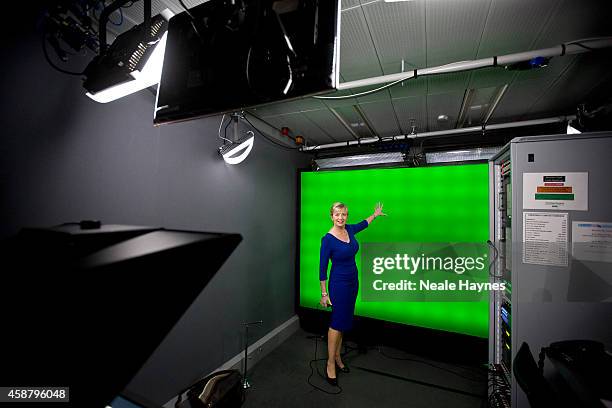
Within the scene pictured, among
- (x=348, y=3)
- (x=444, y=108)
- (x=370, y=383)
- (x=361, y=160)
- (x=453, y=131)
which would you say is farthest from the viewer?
(x=361, y=160)

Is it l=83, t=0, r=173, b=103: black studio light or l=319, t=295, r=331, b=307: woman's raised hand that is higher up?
l=83, t=0, r=173, b=103: black studio light

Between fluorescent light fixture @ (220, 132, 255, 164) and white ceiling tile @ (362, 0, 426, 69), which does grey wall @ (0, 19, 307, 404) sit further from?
white ceiling tile @ (362, 0, 426, 69)

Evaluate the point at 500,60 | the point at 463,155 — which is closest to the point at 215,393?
the point at 500,60

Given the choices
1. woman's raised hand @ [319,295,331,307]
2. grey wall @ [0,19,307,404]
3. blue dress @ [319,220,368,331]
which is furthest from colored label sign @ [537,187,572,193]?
grey wall @ [0,19,307,404]

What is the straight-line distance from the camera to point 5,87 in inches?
47.7

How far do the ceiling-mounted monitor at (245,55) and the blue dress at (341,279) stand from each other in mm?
1874

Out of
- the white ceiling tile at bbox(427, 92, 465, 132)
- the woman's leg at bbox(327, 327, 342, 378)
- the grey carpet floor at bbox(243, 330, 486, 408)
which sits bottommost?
the grey carpet floor at bbox(243, 330, 486, 408)

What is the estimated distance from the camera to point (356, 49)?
1845mm

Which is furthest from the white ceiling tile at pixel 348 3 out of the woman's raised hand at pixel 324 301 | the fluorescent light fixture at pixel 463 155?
the fluorescent light fixture at pixel 463 155

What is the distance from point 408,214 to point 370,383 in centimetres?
193

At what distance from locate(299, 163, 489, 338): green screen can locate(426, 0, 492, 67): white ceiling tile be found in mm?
1535

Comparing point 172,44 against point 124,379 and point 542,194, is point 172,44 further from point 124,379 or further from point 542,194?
point 542,194

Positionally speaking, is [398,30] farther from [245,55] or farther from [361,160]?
[361,160]

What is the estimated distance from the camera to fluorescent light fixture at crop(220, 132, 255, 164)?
7.80 feet
